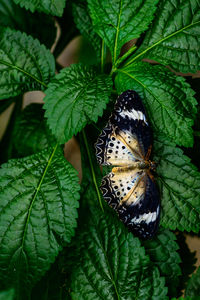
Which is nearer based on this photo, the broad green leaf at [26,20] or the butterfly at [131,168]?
the butterfly at [131,168]

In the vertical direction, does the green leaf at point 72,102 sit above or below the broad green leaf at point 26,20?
below

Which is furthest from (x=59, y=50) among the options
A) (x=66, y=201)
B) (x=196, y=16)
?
(x=66, y=201)

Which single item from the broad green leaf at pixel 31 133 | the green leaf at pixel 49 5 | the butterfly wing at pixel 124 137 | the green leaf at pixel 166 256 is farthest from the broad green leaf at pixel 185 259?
the green leaf at pixel 49 5

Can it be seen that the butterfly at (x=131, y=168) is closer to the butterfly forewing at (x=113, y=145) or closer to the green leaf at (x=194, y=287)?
the butterfly forewing at (x=113, y=145)

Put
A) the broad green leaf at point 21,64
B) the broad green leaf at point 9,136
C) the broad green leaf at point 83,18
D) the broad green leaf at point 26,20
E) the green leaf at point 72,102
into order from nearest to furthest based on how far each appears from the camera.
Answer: the green leaf at point 72,102 → the broad green leaf at point 21,64 → the broad green leaf at point 83,18 → the broad green leaf at point 26,20 → the broad green leaf at point 9,136

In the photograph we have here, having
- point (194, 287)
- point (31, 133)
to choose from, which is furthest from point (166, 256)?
point (31, 133)

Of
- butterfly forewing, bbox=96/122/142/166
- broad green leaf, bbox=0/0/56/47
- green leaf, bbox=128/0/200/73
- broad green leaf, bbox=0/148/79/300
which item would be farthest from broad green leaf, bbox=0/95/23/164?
green leaf, bbox=128/0/200/73
